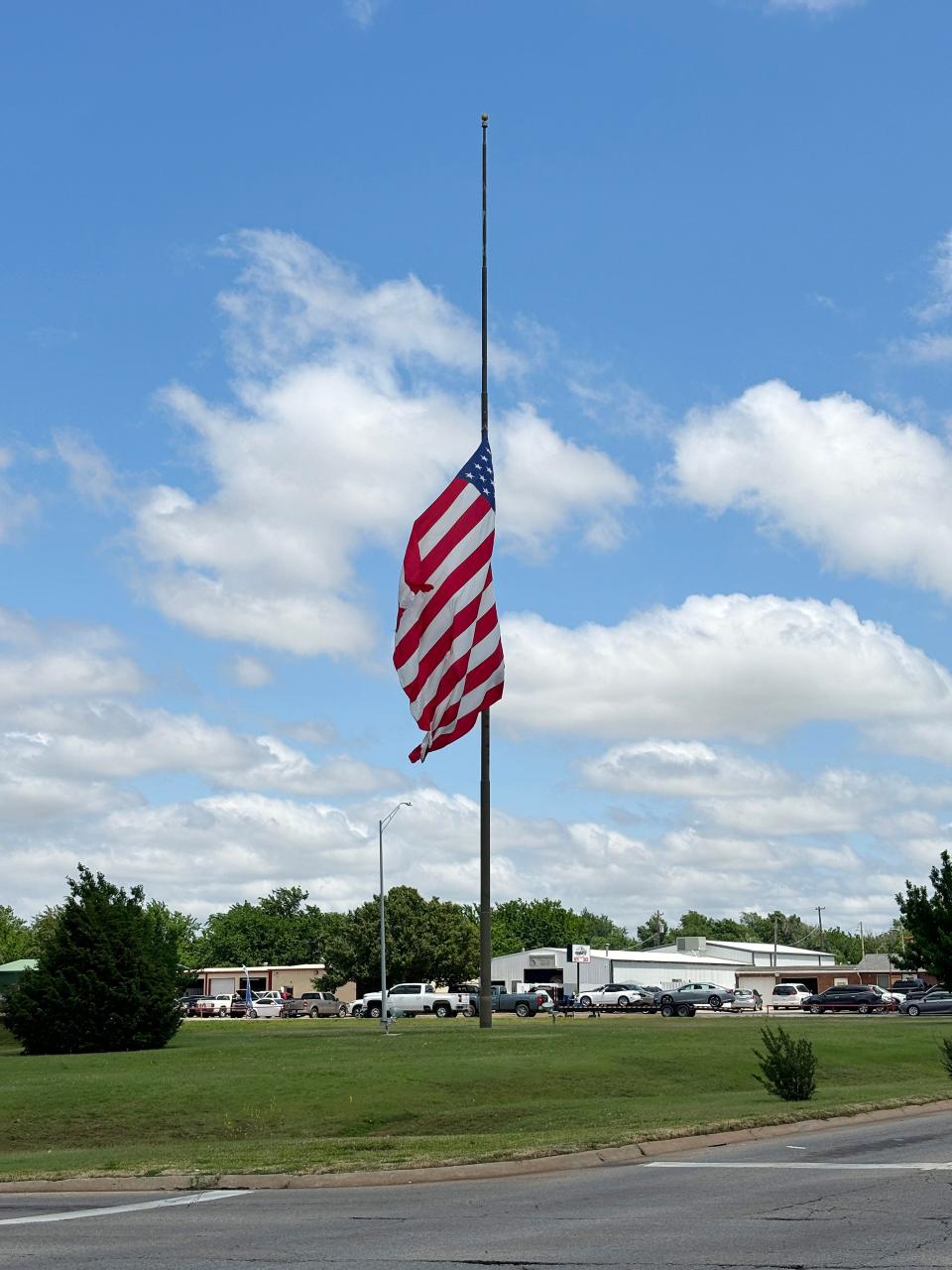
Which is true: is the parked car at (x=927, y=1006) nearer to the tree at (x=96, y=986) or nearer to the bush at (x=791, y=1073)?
the tree at (x=96, y=986)

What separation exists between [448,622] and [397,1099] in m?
11.3

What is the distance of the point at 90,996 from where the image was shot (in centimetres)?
4366

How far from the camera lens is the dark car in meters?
87.8

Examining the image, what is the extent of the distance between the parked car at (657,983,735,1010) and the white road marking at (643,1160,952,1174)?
215ft

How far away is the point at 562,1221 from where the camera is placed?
481 inches

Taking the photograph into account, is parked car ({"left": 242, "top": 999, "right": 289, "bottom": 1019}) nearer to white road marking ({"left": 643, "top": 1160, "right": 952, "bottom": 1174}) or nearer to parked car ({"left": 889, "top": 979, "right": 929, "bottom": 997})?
parked car ({"left": 889, "top": 979, "right": 929, "bottom": 997})

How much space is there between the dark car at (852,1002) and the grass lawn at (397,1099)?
50.9 metres

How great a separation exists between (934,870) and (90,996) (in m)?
34.8

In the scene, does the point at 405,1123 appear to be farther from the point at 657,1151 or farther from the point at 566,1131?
the point at 657,1151

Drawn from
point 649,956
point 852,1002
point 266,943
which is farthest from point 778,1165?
point 266,943

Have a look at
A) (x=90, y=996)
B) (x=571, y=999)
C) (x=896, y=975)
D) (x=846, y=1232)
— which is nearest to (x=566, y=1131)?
(x=846, y=1232)

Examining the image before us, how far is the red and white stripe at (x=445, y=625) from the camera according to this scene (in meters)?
33.5

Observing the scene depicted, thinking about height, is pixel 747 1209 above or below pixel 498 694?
below

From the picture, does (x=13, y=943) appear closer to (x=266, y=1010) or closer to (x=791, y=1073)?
(x=266, y=1010)
